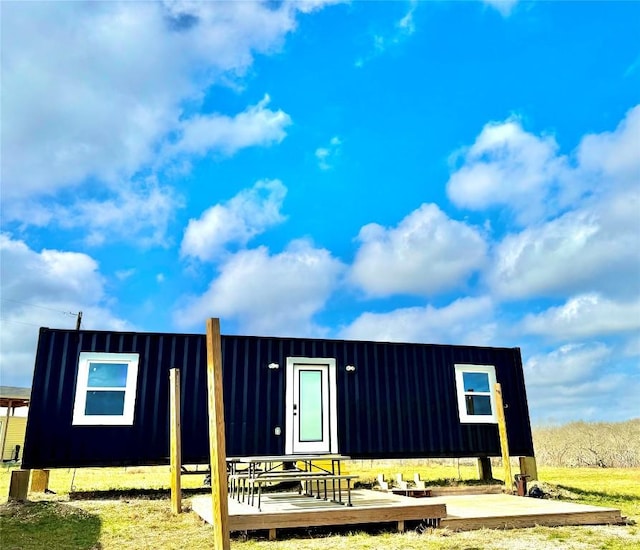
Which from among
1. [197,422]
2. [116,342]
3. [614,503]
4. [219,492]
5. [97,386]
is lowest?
[614,503]

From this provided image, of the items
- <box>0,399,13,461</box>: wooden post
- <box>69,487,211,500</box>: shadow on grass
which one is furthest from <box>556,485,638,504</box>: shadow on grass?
<box>0,399,13,461</box>: wooden post

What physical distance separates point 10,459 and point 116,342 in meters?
20.3

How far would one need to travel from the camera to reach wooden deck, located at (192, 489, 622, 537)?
6.43 m

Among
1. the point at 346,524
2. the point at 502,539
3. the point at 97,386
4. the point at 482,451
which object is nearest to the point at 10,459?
the point at 97,386

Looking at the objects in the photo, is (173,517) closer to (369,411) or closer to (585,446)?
(369,411)

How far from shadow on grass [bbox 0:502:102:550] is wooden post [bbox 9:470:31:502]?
1.37 ft

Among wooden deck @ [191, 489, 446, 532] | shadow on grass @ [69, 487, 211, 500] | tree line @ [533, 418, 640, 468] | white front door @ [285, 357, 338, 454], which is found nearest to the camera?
wooden deck @ [191, 489, 446, 532]

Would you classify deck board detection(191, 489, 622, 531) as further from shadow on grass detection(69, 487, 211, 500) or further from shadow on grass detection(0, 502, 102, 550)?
shadow on grass detection(69, 487, 211, 500)

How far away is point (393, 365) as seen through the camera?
12.6 metres

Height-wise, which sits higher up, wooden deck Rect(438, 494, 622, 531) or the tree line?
the tree line

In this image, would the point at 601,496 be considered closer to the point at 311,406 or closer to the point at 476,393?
the point at 476,393

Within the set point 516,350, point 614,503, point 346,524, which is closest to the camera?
point 346,524

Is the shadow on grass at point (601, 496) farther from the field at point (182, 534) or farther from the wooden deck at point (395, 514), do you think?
the wooden deck at point (395, 514)

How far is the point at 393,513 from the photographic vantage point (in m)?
6.89
